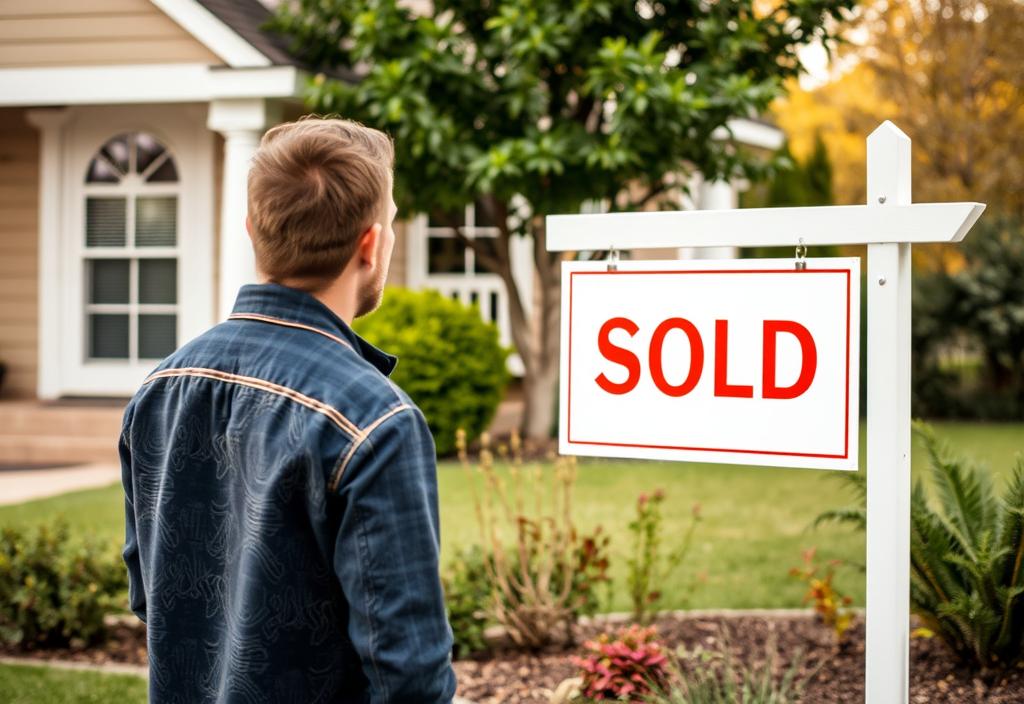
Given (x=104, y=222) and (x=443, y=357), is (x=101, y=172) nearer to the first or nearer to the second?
(x=104, y=222)

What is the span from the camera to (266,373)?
68.5 inches

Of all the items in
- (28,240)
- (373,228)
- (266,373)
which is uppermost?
(28,240)

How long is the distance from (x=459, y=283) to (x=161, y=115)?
12.2ft

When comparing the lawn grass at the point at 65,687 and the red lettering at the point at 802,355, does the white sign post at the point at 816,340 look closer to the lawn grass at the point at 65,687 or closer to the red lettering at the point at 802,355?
the red lettering at the point at 802,355

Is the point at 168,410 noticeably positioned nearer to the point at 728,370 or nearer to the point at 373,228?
the point at 373,228

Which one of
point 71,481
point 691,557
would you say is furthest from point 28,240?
point 691,557

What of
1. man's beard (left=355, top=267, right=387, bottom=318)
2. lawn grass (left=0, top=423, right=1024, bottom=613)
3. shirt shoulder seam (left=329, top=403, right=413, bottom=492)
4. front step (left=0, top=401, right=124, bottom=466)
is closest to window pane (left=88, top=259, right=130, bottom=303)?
front step (left=0, top=401, right=124, bottom=466)

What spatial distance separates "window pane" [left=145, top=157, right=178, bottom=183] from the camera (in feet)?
37.7

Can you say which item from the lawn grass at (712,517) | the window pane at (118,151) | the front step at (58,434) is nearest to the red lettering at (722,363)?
the lawn grass at (712,517)

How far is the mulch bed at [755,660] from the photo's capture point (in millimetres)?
3539

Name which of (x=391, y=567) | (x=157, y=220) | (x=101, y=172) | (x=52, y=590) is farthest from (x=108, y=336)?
(x=391, y=567)

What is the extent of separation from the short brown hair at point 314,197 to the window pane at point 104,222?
10392 millimetres

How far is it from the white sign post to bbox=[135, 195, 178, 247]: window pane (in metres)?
9.24

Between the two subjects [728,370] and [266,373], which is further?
[728,370]
